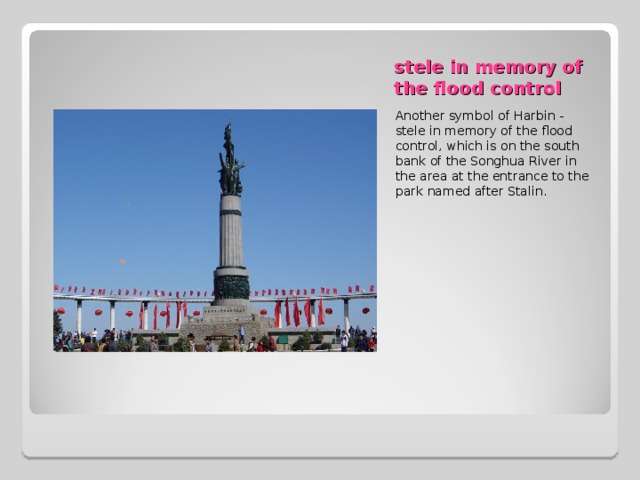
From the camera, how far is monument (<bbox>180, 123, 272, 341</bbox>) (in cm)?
2627

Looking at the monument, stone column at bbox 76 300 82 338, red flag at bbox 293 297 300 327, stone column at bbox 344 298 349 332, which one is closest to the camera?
the monument

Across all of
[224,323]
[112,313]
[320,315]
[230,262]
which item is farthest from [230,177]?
[112,313]

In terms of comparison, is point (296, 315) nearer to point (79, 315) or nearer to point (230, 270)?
point (230, 270)

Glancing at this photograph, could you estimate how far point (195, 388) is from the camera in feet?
44.0

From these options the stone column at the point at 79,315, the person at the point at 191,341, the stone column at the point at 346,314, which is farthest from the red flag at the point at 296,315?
the stone column at the point at 79,315

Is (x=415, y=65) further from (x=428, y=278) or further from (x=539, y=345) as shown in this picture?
(x=539, y=345)

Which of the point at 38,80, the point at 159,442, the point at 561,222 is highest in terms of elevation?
the point at 38,80

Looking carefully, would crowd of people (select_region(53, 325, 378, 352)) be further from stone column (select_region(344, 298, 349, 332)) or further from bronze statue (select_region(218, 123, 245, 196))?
bronze statue (select_region(218, 123, 245, 196))

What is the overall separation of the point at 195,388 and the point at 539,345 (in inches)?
221

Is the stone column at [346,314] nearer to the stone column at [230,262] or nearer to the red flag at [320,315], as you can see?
the red flag at [320,315]

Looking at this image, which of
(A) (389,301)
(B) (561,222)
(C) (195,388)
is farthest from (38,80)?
(B) (561,222)

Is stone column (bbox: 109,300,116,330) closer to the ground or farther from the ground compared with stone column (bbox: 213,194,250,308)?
closer to the ground

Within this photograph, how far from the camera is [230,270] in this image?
26.5 meters

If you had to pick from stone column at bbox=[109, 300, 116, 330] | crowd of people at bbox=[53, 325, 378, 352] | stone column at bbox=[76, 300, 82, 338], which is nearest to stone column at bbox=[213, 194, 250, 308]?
crowd of people at bbox=[53, 325, 378, 352]
